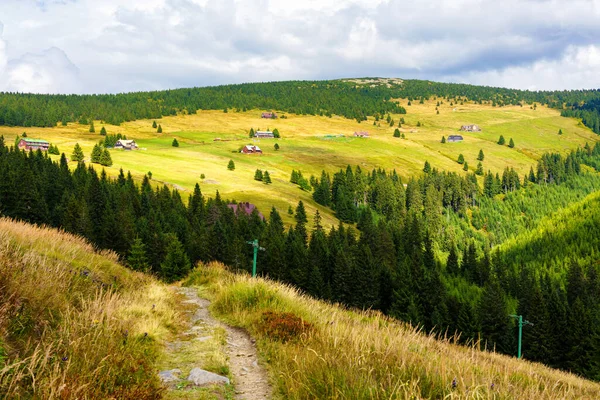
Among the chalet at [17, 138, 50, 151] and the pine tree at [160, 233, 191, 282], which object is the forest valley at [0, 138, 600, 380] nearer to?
the pine tree at [160, 233, 191, 282]

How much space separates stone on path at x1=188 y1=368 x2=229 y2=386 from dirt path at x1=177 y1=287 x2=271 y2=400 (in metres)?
0.28

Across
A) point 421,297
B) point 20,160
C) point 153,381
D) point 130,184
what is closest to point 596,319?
point 421,297

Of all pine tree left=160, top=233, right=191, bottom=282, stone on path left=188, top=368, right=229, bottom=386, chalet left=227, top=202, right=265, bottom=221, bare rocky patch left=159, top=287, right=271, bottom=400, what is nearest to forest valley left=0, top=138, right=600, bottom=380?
pine tree left=160, top=233, right=191, bottom=282

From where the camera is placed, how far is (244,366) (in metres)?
8.18

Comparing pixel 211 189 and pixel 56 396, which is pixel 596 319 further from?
pixel 211 189

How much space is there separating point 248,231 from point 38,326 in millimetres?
80756

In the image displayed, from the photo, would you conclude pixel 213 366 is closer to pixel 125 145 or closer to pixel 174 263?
pixel 174 263

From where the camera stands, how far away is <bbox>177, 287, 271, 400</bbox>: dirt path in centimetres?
681

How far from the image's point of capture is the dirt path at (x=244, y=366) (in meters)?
6.81

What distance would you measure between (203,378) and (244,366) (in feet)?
3.97

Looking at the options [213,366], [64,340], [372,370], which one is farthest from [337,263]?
[64,340]

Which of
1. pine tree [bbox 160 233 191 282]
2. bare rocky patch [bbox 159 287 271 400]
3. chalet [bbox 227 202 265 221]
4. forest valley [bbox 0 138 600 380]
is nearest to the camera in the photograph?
bare rocky patch [bbox 159 287 271 400]

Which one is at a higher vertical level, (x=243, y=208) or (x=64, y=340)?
(x=64, y=340)

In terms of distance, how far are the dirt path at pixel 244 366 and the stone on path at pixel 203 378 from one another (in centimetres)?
28
